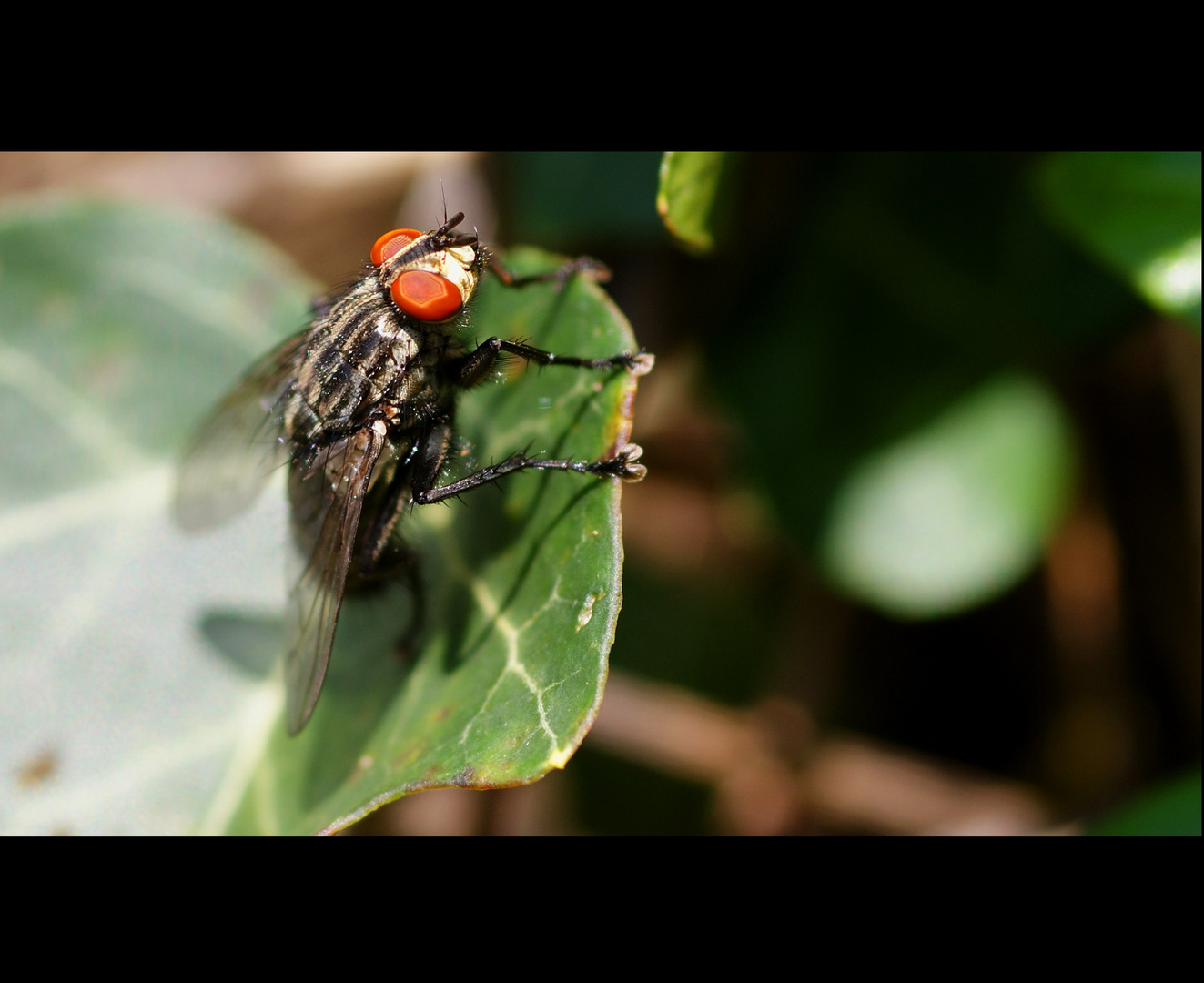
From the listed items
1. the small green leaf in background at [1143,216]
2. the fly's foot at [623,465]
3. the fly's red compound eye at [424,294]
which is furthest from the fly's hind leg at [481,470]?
the small green leaf in background at [1143,216]

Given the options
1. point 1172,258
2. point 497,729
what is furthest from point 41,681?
point 1172,258

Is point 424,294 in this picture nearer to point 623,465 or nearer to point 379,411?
point 379,411

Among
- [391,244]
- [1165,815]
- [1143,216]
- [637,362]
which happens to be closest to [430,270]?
[391,244]

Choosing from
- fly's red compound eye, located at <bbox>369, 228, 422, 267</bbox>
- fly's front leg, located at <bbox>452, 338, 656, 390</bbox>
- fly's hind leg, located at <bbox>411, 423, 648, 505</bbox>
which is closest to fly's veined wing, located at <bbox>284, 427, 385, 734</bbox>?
fly's hind leg, located at <bbox>411, 423, 648, 505</bbox>

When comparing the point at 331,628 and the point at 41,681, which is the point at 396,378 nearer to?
the point at 331,628

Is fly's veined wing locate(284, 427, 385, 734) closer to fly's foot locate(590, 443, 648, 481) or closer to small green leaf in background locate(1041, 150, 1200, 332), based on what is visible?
fly's foot locate(590, 443, 648, 481)
